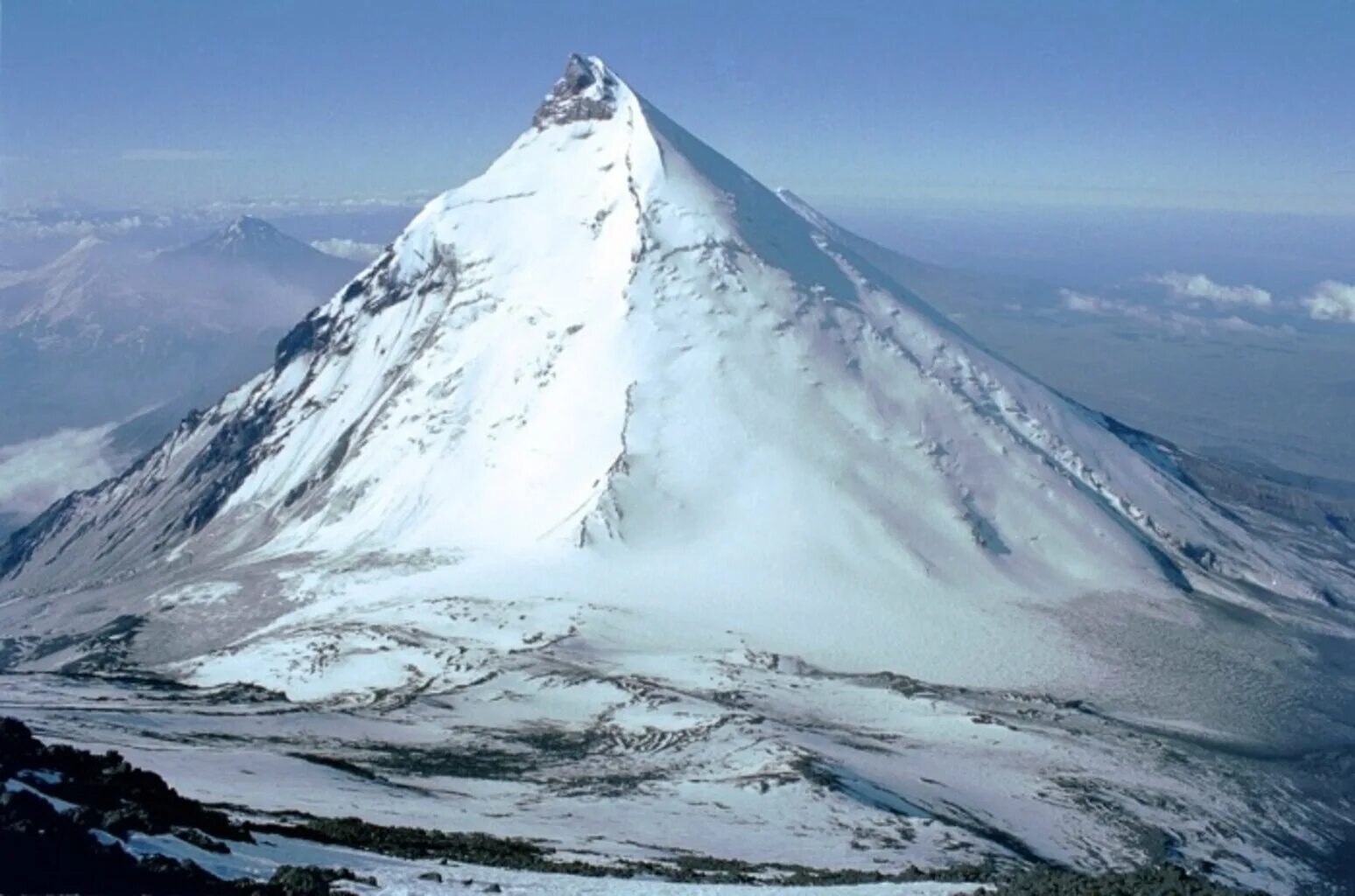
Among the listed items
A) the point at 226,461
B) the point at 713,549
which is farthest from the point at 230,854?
the point at 226,461

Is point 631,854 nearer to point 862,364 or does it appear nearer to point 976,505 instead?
point 976,505

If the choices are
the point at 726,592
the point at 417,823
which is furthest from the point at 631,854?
the point at 726,592

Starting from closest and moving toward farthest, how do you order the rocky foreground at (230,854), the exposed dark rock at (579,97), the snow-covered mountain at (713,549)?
the rocky foreground at (230,854), the snow-covered mountain at (713,549), the exposed dark rock at (579,97)

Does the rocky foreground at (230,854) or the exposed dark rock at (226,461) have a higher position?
the rocky foreground at (230,854)

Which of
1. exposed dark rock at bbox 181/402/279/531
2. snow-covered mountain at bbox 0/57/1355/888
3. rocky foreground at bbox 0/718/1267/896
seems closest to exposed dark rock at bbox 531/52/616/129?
snow-covered mountain at bbox 0/57/1355/888

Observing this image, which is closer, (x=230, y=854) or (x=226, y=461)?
(x=230, y=854)

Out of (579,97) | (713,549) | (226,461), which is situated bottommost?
(226,461)

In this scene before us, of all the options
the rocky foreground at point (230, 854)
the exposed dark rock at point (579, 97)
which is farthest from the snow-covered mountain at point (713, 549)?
the rocky foreground at point (230, 854)

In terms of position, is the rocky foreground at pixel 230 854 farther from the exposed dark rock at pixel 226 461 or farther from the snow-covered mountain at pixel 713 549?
the exposed dark rock at pixel 226 461

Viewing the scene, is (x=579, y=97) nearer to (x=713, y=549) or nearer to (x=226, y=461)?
(x=226, y=461)
